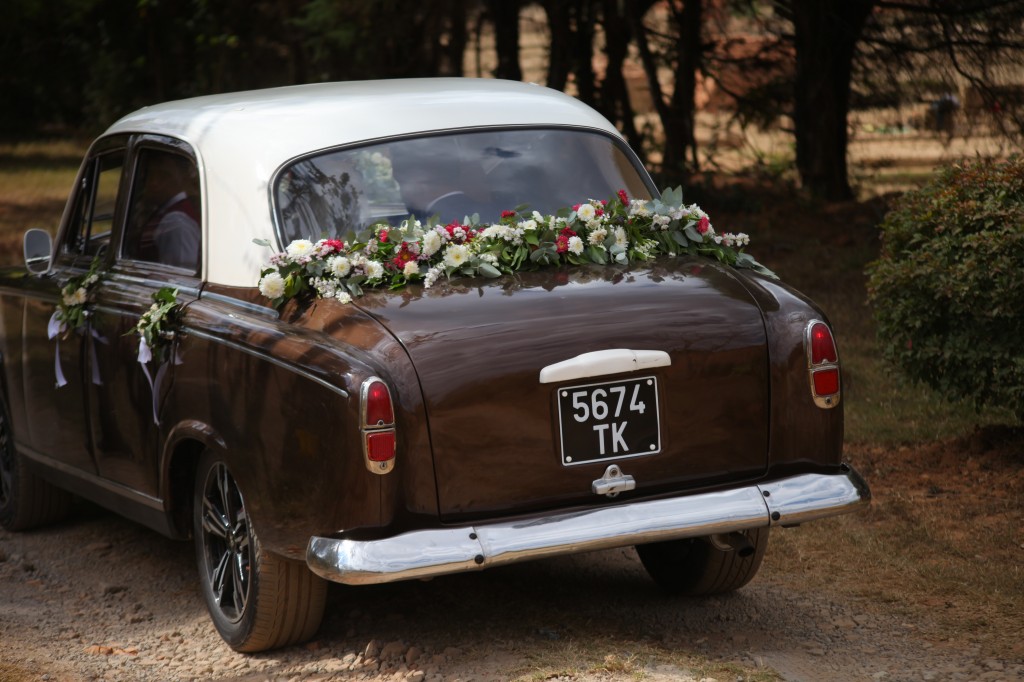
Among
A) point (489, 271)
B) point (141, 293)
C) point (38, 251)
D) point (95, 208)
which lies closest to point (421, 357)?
point (489, 271)

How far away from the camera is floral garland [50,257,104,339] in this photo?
539cm

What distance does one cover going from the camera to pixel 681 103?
15320mm

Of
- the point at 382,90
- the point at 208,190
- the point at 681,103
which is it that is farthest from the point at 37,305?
the point at 681,103

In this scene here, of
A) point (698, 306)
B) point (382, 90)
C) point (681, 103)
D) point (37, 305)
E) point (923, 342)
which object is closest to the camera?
point (698, 306)

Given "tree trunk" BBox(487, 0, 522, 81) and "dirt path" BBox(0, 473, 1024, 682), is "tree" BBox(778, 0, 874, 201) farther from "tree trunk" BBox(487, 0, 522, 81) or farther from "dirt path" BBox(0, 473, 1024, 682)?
"dirt path" BBox(0, 473, 1024, 682)

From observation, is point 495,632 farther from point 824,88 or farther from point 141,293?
point 824,88

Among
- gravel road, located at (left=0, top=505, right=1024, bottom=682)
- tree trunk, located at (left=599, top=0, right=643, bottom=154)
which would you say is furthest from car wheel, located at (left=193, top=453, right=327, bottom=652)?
tree trunk, located at (left=599, top=0, right=643, bottom=154)

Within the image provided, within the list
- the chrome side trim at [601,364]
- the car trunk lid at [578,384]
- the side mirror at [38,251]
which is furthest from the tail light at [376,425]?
the side mirror at [38,251]

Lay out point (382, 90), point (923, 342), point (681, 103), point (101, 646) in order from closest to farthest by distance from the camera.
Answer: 1. point (101, 646)
2. point (382, 90)
3. point (923, 342)
4. point (681, 103)

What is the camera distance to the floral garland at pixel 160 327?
15.7 feet

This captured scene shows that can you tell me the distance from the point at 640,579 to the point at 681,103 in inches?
420

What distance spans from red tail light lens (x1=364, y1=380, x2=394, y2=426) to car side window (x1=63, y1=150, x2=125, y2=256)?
2.28 metres

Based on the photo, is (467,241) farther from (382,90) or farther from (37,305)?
(37,305)

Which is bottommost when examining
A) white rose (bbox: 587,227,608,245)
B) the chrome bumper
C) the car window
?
the chrome bumper
